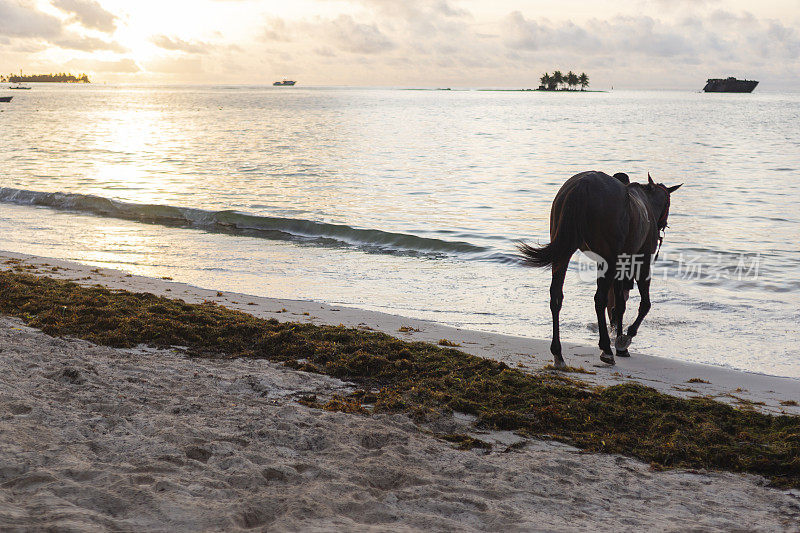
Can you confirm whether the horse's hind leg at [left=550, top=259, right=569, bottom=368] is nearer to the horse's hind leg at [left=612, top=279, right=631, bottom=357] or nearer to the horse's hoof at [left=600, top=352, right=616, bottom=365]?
the horse's hoof at [left=600, top=352, right=616, bottom=365]

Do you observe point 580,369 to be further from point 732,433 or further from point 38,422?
point 38,422

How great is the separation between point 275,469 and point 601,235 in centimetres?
450

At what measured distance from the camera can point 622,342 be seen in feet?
25.3

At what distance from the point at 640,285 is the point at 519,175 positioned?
22804 mm

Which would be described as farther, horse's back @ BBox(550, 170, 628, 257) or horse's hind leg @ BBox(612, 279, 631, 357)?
horse's hind leg @ BBox(612, 279, 631, 357)

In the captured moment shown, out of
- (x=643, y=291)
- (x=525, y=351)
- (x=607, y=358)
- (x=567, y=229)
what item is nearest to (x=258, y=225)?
(x=525, y=351)

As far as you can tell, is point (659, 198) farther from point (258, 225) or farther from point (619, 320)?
point (258, 225)

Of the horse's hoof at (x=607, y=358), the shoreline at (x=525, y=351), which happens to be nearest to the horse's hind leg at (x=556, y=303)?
the shoreline at (x=525, y=351)

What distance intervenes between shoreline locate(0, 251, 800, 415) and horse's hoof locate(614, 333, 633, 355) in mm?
146

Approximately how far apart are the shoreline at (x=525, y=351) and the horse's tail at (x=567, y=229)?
47.8 inches

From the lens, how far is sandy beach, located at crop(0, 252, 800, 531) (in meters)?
3.64

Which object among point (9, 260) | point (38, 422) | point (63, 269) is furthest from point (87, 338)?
point (9, 260)

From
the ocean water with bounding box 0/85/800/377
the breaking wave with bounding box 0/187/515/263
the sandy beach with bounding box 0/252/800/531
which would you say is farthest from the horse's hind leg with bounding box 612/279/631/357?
the breaking wave with bounding box 0/187/515/263

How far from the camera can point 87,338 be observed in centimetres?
709
